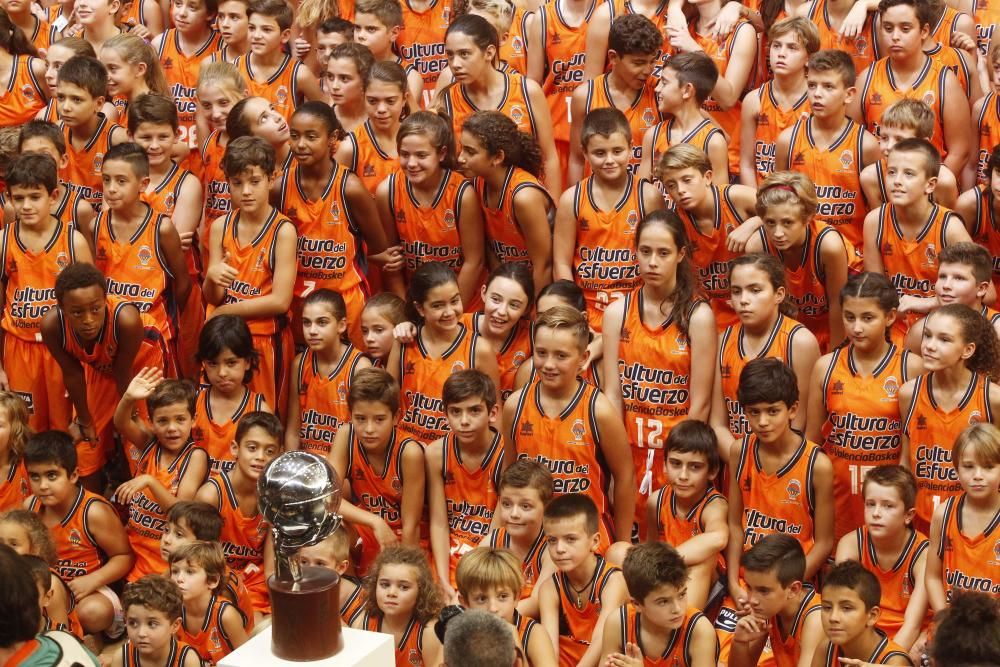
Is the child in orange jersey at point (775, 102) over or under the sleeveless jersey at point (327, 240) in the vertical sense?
over

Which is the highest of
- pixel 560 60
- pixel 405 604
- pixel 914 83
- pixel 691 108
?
pixel 560 60

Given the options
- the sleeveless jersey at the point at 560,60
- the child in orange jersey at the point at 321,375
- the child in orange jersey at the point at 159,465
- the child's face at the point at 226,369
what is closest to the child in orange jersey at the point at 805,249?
the sleeveless jersey at the point at 560,60

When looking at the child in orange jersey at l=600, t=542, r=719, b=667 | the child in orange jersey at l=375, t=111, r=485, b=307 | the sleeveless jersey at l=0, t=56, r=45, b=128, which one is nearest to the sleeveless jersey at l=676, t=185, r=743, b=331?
the child in orange jersey at l=375, t=111, r=485, b=307

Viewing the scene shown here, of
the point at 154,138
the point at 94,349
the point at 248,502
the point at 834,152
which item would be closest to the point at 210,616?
the point at 248,502

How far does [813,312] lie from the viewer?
6.52m

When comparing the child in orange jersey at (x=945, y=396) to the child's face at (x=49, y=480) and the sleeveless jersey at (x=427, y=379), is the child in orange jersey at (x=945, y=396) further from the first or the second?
the child's face at (x=49, y=480)

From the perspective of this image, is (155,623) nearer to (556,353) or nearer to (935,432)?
(556,353)

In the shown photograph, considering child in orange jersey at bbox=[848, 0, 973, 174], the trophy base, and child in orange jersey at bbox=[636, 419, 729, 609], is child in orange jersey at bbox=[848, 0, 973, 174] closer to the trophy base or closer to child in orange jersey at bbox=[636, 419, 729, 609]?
child in orange jersey at bbox=[636, 419, 729, 609]

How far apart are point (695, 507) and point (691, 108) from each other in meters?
1.81

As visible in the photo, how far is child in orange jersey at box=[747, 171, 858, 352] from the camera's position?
20.4 ft

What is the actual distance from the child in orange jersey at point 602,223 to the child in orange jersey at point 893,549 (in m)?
1.47

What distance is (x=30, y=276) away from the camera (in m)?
6.88

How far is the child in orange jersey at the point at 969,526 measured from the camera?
5.33 meters

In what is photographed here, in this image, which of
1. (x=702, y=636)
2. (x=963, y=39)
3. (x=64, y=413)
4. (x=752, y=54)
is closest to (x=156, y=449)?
(x=64, y=413)
